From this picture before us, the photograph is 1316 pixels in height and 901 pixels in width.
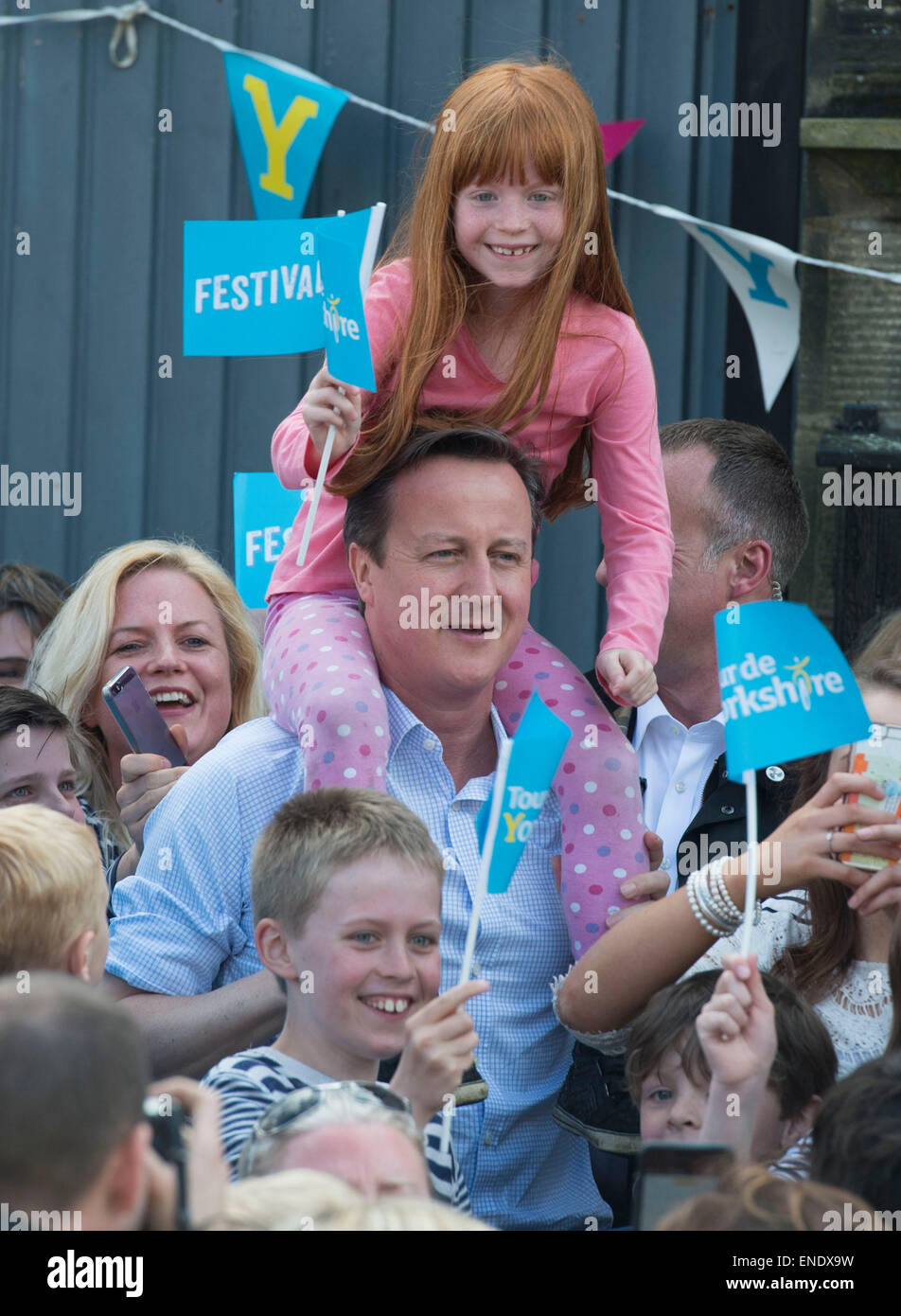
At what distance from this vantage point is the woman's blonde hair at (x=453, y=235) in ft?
9.64

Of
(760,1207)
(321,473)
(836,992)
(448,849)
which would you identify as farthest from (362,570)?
(760,1207)

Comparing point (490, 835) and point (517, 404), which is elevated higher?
point (517, 404)

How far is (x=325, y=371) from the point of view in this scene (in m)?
2.78

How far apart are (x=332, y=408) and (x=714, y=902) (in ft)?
3.34

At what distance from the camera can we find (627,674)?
294 cm

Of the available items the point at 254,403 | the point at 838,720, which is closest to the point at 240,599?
the point at 254,403

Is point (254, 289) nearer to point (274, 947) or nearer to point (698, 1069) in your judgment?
point (274, 947)

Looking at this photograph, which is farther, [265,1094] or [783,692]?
[783,692]

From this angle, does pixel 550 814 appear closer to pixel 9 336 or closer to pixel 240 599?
pixel 240 599

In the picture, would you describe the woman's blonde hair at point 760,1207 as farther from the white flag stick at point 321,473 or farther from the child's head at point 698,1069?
the white flag stick at point 321,473

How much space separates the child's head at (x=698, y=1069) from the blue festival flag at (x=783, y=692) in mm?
413

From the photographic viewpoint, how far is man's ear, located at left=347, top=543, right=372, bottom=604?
2975mm
